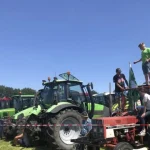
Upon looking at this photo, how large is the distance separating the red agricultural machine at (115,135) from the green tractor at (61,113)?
Result: 75.0 inches

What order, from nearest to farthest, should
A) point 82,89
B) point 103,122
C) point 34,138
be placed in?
point 103,122 → point 34,138 → point 82,89

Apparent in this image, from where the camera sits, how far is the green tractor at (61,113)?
1020cm

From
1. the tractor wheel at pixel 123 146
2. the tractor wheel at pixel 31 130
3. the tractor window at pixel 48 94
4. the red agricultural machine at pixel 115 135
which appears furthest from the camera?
the tractor window at pixel 48 94

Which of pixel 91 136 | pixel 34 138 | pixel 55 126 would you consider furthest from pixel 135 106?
pixel 34 138

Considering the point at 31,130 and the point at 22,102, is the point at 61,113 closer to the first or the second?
the point at 31,130

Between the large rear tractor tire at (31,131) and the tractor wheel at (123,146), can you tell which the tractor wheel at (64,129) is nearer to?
the large rear tractor tire at (31,131)

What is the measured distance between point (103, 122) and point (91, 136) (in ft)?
2.00

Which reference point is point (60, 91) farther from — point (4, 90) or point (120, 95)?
point (4, 90)

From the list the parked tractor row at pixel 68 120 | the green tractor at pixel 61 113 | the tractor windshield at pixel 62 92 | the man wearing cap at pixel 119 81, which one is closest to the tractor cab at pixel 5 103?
the parked tractor row at pixel 68 120

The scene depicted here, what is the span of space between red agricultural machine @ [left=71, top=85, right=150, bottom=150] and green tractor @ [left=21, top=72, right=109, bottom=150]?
191cm

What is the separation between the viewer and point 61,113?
34.2 feet

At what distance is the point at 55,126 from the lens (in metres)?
10.1

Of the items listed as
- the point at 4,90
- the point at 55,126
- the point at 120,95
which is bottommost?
the point at 55,126

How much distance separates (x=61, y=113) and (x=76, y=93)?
1.45 m
